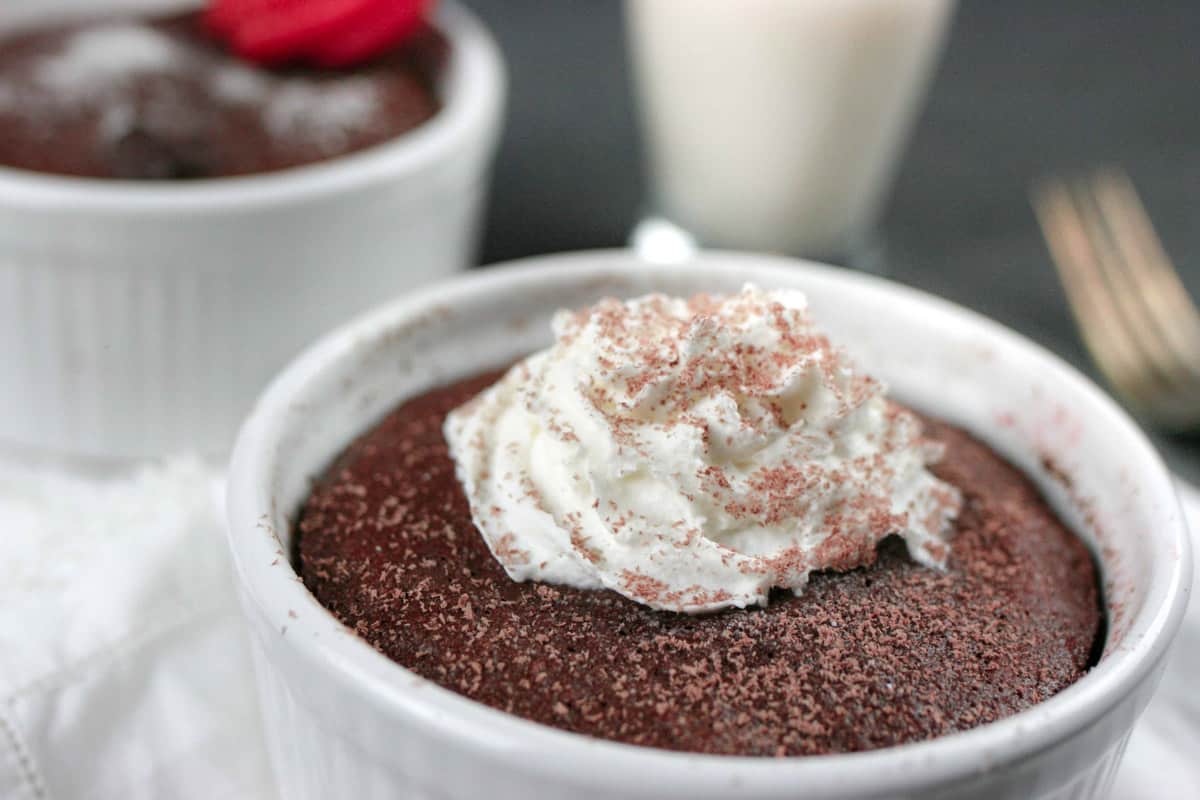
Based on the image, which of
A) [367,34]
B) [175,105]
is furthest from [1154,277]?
[175,105]

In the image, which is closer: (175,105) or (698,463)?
(698,463)

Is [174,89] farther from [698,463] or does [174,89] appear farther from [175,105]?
[698,463]

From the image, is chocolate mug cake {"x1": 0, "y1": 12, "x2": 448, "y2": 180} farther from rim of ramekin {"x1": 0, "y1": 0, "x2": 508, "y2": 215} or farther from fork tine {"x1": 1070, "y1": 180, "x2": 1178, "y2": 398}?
fork tine {"x1": 1070, "y1": 180, "x2": 1178, "y2": 398}

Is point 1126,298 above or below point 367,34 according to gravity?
below

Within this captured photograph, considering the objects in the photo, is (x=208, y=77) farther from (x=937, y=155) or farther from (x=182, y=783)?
(x=937, y=155)

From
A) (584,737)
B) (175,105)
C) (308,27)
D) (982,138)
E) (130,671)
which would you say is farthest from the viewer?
(982,138)

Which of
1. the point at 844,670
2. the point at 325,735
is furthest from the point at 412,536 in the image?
the point at 844,670

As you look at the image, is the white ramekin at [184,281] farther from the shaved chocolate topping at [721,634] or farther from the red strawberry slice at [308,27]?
the shaved chocolate topping at [721,634]

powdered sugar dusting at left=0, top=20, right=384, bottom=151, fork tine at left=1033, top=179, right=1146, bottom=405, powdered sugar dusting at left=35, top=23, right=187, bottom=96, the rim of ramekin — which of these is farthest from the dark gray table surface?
powdered sugar dusting at left=35, top=23, right=187, bottom=96
